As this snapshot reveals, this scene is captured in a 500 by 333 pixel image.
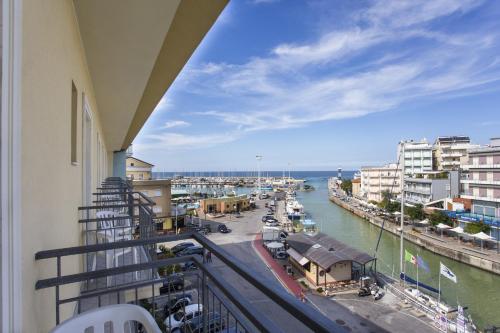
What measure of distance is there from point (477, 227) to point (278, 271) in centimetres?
1252

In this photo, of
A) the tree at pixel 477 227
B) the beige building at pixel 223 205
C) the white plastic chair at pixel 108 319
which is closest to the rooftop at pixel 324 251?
the tree at pixel 477 227

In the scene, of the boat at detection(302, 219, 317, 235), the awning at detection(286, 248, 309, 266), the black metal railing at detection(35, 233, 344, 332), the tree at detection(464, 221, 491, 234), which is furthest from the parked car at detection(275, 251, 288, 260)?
the black metal railing at detection(35, 233, 344, 332)

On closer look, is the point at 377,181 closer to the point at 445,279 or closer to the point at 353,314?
the point at 445,279

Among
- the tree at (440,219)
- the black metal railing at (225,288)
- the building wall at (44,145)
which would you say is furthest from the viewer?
the tree at (440,219)

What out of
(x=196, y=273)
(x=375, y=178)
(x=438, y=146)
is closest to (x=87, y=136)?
(x=196, y=273)

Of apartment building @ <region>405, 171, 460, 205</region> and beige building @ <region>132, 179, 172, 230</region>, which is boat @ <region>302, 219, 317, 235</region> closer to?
apartment building @ <region>405, 171, 460, 205</region>

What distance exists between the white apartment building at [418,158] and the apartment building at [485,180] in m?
15.5

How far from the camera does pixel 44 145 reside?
1.17 metres

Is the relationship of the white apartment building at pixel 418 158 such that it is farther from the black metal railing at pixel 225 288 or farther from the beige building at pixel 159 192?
the black metal railing at pixel 225 288

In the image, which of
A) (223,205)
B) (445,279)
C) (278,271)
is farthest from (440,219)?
(223,205)

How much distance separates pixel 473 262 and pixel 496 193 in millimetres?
5895

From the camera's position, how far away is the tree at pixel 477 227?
16.6m

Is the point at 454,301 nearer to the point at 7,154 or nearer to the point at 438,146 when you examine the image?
the point at 7,154

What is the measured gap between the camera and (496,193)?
58.4 ft
